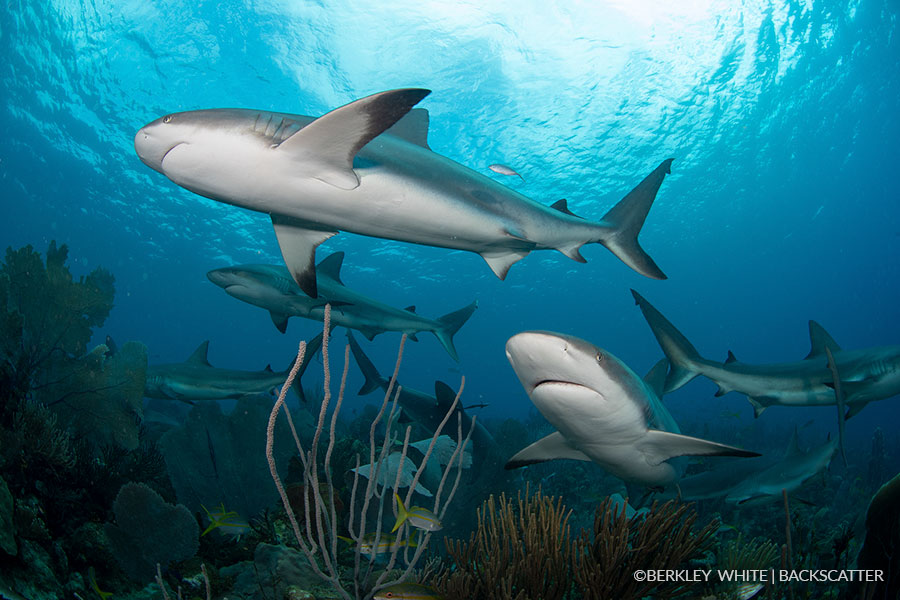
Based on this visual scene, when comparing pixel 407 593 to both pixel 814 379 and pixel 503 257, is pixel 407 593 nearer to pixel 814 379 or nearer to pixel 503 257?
pixel 503 257

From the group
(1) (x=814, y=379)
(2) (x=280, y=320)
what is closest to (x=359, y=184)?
(2) (x=280, y=320)

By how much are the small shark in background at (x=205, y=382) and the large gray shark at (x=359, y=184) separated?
13.7 feet

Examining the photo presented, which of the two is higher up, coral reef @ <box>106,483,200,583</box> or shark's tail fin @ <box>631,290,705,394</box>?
shark's tail fin @ <box>631,290,705,394</box>

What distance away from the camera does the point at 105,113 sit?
82.5ft

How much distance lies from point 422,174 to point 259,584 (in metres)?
3.66

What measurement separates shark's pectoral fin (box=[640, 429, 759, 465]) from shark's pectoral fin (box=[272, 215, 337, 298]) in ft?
11.6

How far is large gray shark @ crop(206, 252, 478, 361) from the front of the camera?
23.3 feet

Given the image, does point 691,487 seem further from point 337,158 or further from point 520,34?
point 520,34

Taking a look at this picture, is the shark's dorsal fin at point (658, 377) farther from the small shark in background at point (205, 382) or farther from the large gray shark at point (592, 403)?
the small shark in background at point (205, 382)

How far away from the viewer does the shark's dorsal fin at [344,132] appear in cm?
242

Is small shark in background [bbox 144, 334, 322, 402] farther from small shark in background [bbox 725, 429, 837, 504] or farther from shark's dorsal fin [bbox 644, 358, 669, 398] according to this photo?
small shark in background [bbox 725, 429, 837, 504]

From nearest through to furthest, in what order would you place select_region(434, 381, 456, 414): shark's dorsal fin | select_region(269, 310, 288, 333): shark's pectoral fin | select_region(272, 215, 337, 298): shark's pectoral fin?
Answer: select_region(272, 215, 337, 298): shark's pectoral fin
select_region(434, 381, 456, 414): shark's dorsal fin
select_region(269, 310, 288, 333): shark's pectoral fin

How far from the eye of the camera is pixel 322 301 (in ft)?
24.5

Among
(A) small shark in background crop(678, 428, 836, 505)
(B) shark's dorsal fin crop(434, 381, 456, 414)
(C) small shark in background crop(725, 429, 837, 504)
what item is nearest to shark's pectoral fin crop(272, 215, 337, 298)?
(B) shark's dorsal fin crop(434, 381, 456, 414)
